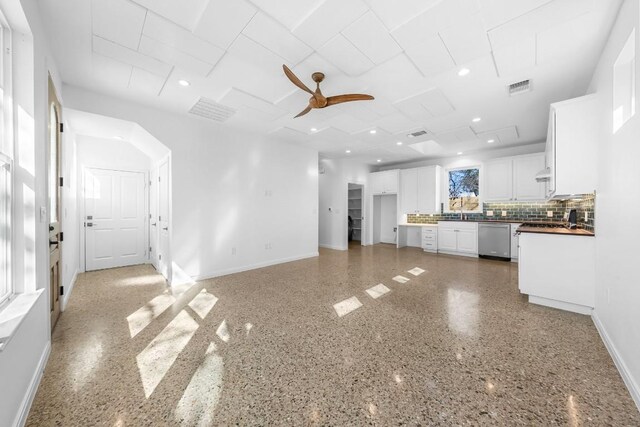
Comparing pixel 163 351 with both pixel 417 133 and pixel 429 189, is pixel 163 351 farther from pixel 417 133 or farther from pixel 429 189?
pixel 429 189

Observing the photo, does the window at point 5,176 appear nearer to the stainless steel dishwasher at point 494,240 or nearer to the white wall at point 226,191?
the white wall at point 226,191

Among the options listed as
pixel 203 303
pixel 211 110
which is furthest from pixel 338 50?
pixel 203 303

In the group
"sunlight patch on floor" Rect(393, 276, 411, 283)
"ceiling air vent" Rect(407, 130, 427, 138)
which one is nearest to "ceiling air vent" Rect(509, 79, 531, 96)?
"ceiling air vent" Rect(407, 130, 427, 138)

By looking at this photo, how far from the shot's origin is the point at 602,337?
229 centimetres

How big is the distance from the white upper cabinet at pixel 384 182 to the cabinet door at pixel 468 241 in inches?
89.7

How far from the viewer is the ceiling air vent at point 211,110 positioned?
11.7 feet

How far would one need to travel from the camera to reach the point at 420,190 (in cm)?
735

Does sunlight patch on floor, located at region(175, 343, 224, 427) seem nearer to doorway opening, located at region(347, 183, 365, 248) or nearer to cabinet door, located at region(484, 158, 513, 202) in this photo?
doorway opening, located at region(347, 183, 365, 248)

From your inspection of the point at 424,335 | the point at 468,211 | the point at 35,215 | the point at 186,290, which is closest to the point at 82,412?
the point at 35,215

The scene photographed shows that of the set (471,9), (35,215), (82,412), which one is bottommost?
(82,412)

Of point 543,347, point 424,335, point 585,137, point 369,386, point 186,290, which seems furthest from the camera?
point 186,290

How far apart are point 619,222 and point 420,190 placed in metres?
5.51

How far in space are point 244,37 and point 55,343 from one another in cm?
331

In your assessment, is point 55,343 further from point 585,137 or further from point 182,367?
point 585,137
